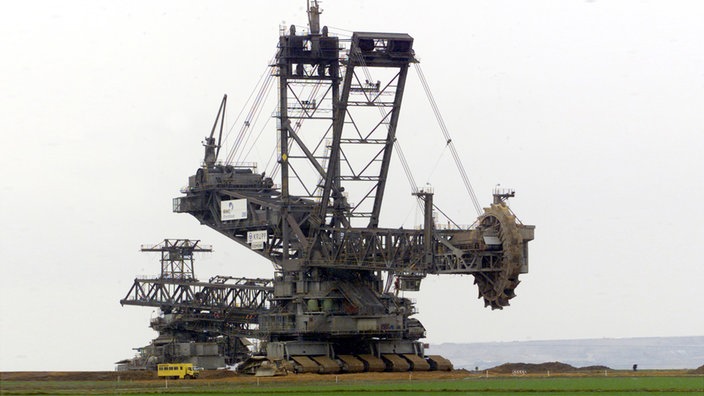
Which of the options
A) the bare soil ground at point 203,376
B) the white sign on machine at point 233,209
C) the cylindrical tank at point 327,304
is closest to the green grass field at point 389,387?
the bare soil ground at point 203,376

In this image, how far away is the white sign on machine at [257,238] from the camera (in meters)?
133

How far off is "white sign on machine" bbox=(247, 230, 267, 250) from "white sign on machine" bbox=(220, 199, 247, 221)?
1.62 metres

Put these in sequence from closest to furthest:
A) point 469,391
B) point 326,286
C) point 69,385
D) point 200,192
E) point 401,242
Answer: point 469,391 → point 69,385 → point 401,242 → point 326,286 → point 200,192

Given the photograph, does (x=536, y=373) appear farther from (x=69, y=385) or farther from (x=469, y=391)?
(x=69, y=385)

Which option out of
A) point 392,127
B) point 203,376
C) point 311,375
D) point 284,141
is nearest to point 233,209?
point 284,141

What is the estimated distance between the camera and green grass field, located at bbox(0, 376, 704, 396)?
320ft

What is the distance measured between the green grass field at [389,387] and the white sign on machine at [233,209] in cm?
2216

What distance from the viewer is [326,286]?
128 meters

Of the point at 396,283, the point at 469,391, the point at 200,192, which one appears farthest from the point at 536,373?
the point at 200,192

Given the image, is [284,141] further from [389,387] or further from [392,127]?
[389,387]

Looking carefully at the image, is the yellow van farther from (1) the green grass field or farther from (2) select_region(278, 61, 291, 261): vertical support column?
(2) select_region(278, 61, 291, 261): vertical support column

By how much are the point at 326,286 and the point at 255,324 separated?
1632cm

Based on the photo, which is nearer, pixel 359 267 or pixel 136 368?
pixel 359 267

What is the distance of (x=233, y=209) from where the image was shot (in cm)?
13575
